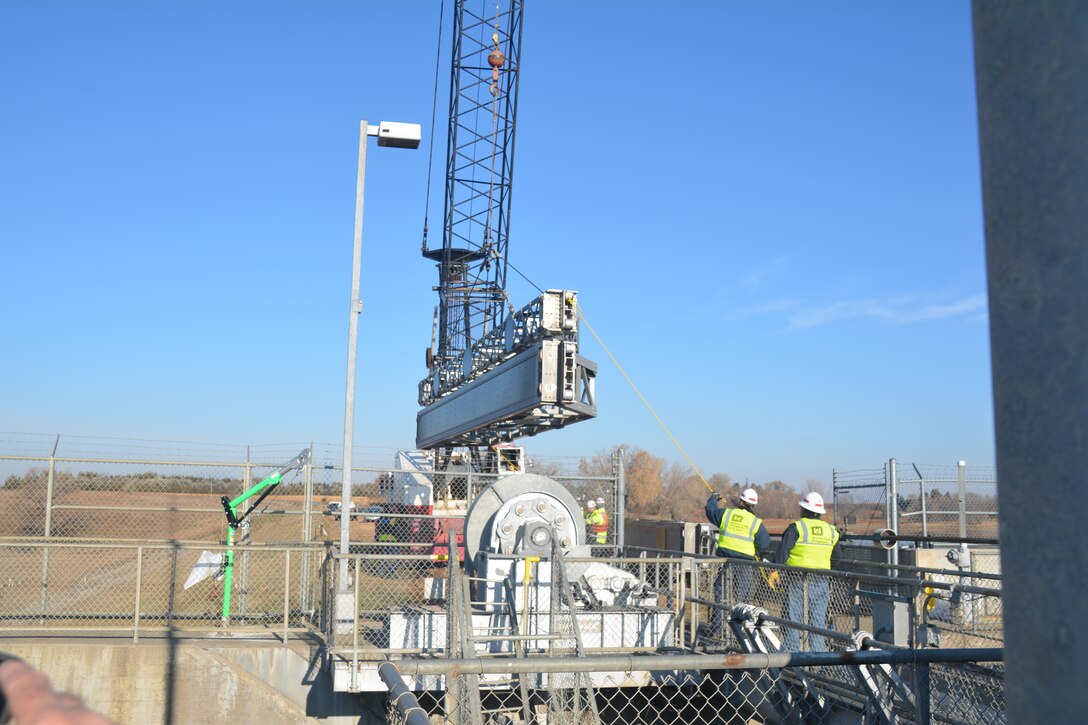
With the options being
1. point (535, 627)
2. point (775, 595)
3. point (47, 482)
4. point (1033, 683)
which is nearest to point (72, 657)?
point (47, 482)

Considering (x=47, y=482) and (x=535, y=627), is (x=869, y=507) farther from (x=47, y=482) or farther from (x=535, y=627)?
(x=47, y=482)

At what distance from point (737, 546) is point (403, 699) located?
28.4 feet

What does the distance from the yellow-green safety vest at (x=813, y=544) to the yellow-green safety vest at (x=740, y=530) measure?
1.16 meters

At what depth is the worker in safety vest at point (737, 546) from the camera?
443 inches

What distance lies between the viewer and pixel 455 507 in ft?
76.4

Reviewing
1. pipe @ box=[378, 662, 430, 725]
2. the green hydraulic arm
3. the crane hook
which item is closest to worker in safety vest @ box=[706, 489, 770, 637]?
the green hydraulic arm

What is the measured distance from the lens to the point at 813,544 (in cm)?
1027

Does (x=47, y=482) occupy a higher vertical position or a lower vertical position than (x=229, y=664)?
higher

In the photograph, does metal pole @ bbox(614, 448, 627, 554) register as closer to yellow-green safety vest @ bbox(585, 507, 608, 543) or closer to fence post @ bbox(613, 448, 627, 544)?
fence post @ bbox(613, 448, 627, 544)

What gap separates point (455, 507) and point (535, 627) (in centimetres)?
1252

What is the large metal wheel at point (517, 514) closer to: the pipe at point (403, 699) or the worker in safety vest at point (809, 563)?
the worker in safety vest at point (809, 563)

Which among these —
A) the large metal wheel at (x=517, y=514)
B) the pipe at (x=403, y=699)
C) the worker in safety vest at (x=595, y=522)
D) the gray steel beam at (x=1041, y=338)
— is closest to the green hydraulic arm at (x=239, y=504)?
the large metal wheel at (x=517, y=514)

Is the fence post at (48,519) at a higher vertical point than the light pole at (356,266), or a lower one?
lower

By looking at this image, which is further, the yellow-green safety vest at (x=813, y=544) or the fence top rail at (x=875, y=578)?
the yellow-green safety vest at (x=813, y=544)
